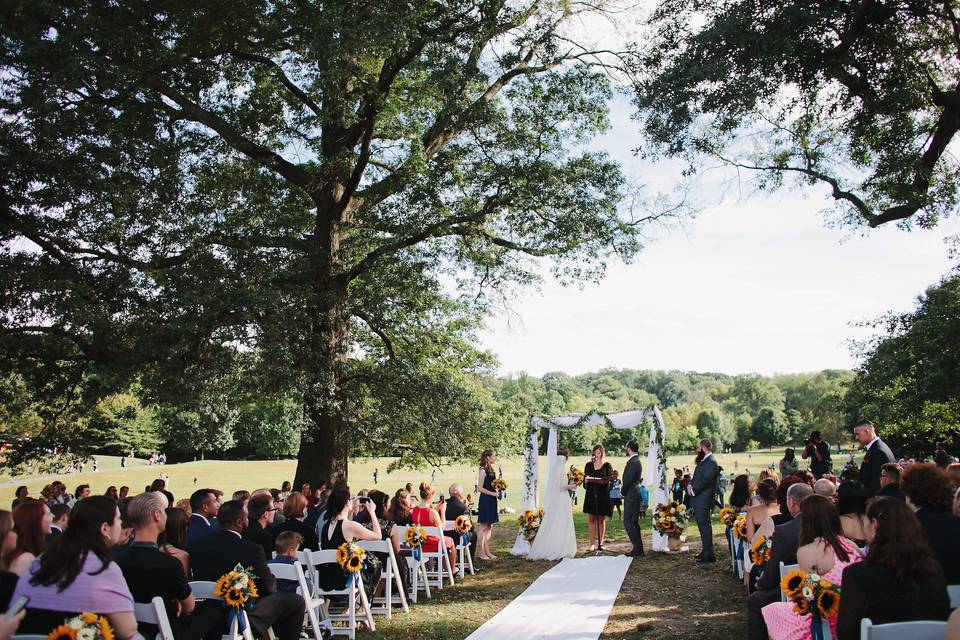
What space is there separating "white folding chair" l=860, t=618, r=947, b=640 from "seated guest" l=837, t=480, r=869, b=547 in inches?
96.7

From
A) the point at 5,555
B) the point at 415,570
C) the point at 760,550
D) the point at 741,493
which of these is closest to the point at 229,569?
the point at 5,555

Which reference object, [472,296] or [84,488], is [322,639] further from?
[472,296]

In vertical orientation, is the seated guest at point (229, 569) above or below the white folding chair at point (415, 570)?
above

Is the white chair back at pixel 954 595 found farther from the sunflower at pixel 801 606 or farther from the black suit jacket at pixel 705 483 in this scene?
the black suit jacket at pixel 705 483

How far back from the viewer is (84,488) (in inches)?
556

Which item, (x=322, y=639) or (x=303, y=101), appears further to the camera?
(x=303, y=101)

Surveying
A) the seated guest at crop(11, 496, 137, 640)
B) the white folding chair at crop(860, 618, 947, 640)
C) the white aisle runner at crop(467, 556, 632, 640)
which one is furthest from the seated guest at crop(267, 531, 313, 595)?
the white folding chair at crop(860, 618, 947, 640)

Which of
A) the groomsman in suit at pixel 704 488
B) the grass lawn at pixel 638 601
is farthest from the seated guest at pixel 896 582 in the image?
the groomsman in suit at pixel 704 488

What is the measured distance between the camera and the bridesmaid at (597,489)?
45.7ft

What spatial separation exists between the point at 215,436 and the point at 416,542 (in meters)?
6.63

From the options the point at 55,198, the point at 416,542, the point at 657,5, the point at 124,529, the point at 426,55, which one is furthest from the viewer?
the point at 426,55

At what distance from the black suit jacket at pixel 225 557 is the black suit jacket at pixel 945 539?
15.8 ft

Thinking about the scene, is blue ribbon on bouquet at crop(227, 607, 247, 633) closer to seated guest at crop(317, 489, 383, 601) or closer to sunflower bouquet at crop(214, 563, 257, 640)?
sunflower bouquet at crop(214, 563, 257, 640)

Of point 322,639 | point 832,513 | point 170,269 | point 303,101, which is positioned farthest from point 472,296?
point 832,513
